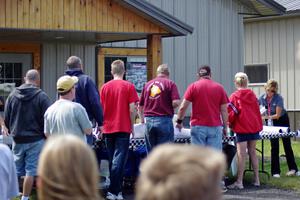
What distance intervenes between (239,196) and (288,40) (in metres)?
12.3

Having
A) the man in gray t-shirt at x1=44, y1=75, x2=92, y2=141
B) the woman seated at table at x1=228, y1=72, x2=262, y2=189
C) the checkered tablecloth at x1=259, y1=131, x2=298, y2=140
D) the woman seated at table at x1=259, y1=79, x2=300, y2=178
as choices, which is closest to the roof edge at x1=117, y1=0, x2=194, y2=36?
the woman seated at table at x1=259, y1=79, x2=300, y2=178

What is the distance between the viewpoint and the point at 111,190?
991 centimetres

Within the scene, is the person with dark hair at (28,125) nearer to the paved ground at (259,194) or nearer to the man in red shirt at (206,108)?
the paved ground at (259,194)

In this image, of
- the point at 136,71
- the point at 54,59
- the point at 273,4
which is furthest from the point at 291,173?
the point at 273,4

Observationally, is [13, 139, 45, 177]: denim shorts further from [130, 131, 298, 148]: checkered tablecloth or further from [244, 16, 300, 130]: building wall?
[244, 16, 300, 130]: building wall

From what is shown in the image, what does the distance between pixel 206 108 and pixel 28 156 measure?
2.72 meters

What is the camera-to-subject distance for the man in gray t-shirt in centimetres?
826

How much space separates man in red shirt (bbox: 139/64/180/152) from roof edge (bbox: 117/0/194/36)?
258 cm

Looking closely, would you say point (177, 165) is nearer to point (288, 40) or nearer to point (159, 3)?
point (159, 3)

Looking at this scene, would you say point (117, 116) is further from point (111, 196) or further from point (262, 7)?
point (262, 7)

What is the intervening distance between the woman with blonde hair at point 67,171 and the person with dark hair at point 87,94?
6644 millimetres

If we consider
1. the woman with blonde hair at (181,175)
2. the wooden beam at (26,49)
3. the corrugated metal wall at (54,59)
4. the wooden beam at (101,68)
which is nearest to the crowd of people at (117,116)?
the woman with blonde hair at (181,175)

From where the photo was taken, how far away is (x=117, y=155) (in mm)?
9836

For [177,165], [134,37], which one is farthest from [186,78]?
[177,165]
